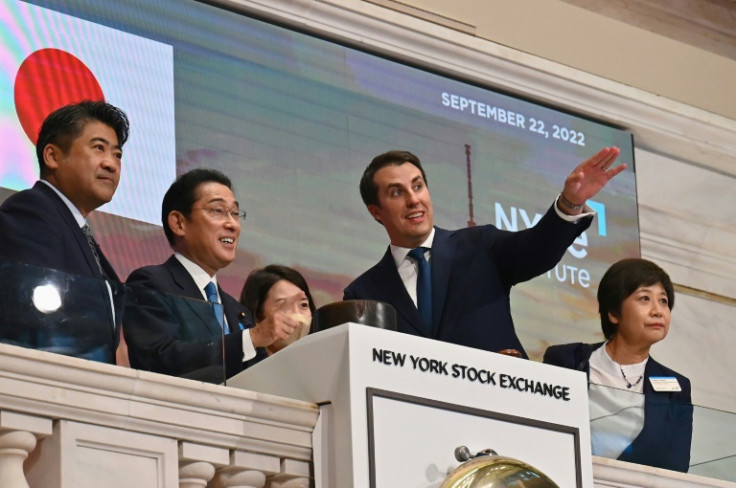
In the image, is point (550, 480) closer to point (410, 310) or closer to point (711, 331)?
point (410, 310)

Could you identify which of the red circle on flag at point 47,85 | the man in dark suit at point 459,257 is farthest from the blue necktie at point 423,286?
the red circle on flag at point 47,85

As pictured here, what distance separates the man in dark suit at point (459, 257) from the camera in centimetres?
414

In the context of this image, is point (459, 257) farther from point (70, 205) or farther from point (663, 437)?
point (70, 205)

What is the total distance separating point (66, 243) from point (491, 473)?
1.07 meters

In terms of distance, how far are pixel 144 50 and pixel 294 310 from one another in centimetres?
187

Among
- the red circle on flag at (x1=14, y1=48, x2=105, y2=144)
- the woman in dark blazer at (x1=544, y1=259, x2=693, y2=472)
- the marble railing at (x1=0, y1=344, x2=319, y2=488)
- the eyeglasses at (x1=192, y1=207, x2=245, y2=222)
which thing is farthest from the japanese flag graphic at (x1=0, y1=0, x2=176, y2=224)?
the marble railing at (x1=0, y1=344, x2=319, y2=488)

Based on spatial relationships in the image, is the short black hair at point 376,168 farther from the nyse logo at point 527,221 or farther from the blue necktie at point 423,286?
the nyse logo at point 527,221

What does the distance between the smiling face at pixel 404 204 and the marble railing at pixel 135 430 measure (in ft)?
4.19

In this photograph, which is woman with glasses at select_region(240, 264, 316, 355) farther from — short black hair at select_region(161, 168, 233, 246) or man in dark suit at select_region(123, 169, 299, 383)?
short black hair at select_region(161, 168, 233, 246)

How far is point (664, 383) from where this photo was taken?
14.6ft

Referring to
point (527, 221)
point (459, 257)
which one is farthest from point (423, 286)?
point (527, 221)

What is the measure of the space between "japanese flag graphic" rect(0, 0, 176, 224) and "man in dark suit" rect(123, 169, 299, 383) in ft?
4.51

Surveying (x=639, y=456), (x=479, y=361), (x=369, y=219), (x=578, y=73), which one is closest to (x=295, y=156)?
(x=369, y=219)

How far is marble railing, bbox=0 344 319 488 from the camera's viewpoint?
292cm
